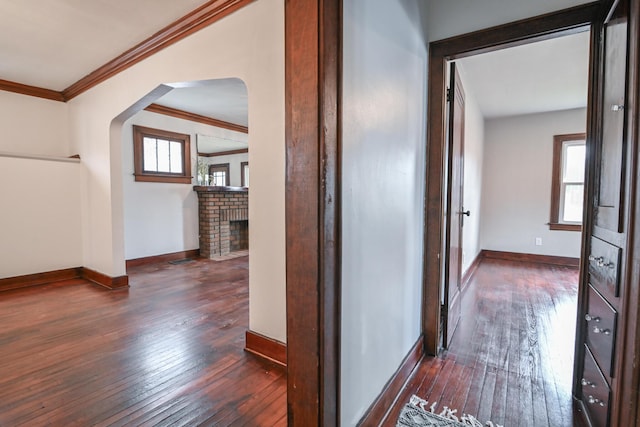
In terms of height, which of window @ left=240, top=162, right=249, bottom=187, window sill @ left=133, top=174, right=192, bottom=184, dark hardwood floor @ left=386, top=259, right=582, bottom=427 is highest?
window @ left=240, top=162, right=249, bottom=187

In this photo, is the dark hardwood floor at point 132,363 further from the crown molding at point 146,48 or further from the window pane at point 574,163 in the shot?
the window pane at point 574,163

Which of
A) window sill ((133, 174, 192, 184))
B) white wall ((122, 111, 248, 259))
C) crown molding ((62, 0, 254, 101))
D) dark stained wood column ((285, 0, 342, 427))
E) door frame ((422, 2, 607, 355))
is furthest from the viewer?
window sill ((133, 174, 192, 184))

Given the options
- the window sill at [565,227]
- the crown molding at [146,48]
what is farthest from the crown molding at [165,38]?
the window sill at [565,227]

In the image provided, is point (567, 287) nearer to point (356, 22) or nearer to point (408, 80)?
point (408, 80)

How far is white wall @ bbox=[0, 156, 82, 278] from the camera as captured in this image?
3.26 meters

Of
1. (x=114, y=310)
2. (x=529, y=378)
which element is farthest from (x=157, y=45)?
(x=529, y=378)

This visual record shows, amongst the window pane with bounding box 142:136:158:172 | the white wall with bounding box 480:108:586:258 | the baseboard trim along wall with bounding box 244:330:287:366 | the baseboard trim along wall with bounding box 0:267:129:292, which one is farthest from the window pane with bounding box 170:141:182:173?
the white wall with bounding box 480:108:586:258

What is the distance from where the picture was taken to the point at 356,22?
42.8 inches

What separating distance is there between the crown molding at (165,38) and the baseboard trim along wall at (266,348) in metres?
2.22

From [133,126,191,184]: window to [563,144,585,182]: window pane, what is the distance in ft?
20.9

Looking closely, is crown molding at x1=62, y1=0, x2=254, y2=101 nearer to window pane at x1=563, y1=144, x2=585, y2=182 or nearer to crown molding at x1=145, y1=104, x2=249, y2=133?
crown molding at x1=145, y1=104, x2=249, y2=133

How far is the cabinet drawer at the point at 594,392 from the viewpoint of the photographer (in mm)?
1152

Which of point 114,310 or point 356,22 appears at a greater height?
point 356,22

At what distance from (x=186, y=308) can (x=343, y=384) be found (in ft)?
7.20
